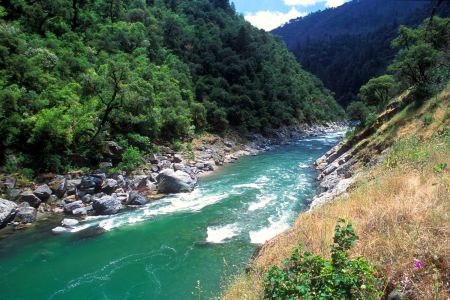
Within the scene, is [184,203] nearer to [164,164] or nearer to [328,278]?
[164,164]

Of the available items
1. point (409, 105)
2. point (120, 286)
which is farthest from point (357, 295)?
point (409, 105)

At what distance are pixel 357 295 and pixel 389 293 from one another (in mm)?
508

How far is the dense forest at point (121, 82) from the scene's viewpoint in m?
23.3

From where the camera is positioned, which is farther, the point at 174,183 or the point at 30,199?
the point at 174,183

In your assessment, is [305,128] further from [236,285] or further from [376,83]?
[236,285]

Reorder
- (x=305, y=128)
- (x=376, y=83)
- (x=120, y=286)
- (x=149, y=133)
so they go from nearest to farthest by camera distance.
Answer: (x=120, y=286) → (x=149, y=133) → (x=376, y=83) → (x=305, y=128)

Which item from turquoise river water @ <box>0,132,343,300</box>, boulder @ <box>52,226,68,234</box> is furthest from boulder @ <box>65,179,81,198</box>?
boulder @ <box>52,226,68,234</box>

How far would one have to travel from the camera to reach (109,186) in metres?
21.5

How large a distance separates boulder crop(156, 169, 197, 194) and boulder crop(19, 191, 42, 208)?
7.32 metres

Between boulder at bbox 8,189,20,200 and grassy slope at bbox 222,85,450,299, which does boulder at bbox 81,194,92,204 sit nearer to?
boulder at bbox 8,189,20,200

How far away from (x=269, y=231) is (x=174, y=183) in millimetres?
9497

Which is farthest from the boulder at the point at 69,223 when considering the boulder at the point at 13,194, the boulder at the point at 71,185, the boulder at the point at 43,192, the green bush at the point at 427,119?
the green bush at the point at 427,119

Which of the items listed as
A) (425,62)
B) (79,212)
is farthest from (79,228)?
(425,62)

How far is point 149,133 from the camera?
32.0 m
